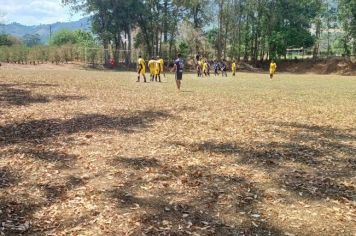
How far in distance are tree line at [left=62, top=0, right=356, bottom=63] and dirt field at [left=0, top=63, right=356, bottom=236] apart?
164 ft

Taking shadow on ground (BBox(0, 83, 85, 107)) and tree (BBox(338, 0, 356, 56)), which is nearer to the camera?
shadow on ground (BBox(0, 83, 85, 107))

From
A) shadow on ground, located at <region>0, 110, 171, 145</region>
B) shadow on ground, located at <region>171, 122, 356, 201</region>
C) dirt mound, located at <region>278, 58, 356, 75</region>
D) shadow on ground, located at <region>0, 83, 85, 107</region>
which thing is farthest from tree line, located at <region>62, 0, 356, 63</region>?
shadow on ground, located at <region>171, 122, 356, 201</region>

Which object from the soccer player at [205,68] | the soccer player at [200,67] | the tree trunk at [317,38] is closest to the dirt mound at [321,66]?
the tree trunk at [317,38]

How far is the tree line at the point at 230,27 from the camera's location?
6309 cm

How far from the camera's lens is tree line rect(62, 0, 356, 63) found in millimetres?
63094

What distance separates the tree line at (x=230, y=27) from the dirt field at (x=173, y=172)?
164ft

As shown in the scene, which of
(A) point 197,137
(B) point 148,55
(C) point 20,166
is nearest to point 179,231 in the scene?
(C) point 20,166

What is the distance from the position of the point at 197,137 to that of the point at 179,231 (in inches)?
239

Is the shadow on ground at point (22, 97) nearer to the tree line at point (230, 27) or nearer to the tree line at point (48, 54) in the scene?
the tree line at point (48, 54)

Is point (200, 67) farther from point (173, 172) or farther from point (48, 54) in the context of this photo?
point (173, 172)

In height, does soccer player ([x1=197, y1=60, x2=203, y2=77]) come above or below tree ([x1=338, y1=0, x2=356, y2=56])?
below

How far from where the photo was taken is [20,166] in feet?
28.1

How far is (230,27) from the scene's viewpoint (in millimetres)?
69062

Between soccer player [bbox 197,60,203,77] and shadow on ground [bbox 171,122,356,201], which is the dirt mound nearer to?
soccer player [bbox 197,60,203,77]
